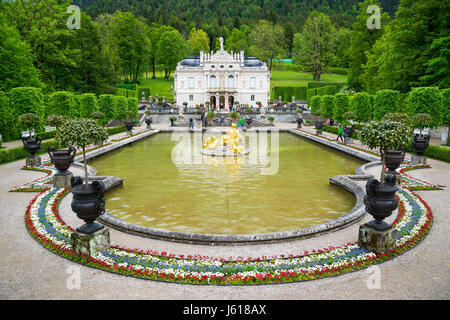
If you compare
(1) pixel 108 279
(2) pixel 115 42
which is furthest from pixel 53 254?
(2) pixel 115 42

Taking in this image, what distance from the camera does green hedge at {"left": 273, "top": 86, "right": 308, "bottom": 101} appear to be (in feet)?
239

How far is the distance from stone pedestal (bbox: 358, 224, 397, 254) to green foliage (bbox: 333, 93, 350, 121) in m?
31.4

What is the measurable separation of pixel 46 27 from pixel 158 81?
47092 millimetres

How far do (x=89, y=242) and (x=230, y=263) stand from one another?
10.8 ft

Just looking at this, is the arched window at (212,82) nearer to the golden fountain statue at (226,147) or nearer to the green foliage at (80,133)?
the golden fountain statue at (226,147)

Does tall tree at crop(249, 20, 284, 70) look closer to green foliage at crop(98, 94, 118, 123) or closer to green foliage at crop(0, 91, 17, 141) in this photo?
green foliage at crop(98, 94, 118, 123)

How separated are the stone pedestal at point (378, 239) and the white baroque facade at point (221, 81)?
2297 inches

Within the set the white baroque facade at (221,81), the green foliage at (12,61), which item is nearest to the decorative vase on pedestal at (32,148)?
the green foliage at (12,61)

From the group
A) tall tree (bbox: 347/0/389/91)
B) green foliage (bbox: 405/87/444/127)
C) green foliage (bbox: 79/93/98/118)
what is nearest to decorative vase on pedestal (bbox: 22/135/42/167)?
green foliage (bbox: 79/93/98/118)

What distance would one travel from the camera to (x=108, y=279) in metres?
6.80

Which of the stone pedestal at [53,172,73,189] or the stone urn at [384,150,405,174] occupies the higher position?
the stone urn at [384,150,405,174]

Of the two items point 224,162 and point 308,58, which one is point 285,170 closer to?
point 224,162

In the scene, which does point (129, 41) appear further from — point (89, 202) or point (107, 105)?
point (89, 202)

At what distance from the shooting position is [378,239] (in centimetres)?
775
